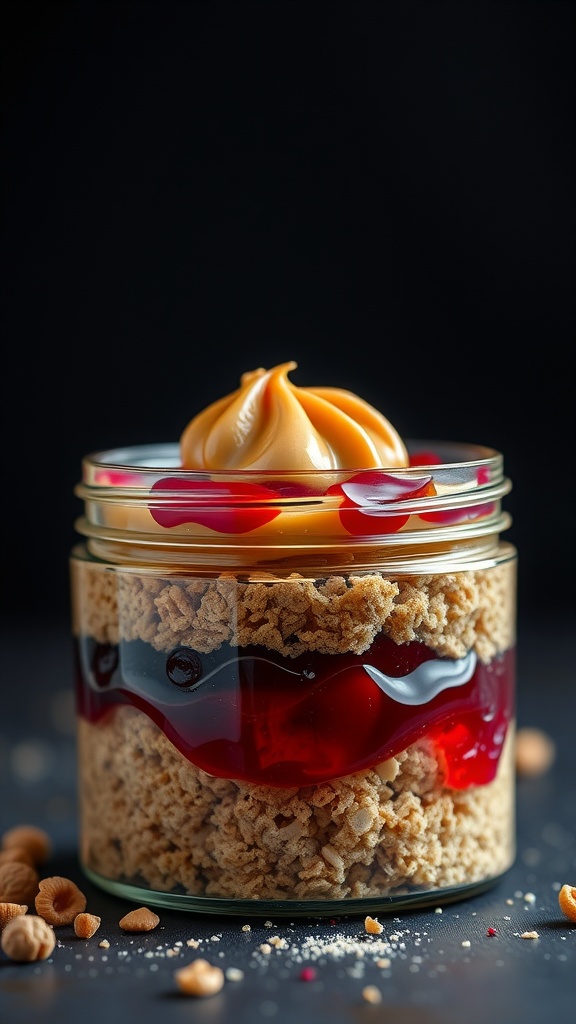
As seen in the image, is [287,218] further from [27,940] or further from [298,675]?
[27,940]

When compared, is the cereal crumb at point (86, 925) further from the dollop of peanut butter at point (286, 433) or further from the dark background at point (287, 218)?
the dark background at point (287, 218)

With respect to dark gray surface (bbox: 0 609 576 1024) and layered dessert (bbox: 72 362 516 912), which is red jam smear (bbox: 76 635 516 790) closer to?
layered dessert (bbox: 72 362 516 912)

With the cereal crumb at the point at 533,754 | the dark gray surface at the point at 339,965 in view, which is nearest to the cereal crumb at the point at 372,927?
the dark gray surface at the point at 339,965

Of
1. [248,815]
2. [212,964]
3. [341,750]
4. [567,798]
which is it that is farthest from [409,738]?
[567,798]

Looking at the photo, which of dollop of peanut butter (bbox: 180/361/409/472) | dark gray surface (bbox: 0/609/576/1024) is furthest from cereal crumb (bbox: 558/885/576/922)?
dollop of peanut butter (bbox: 180/361/409/472)

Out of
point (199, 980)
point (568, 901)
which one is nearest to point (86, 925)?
point (199, 980)

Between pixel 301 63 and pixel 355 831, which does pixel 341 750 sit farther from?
pixel 301 63
